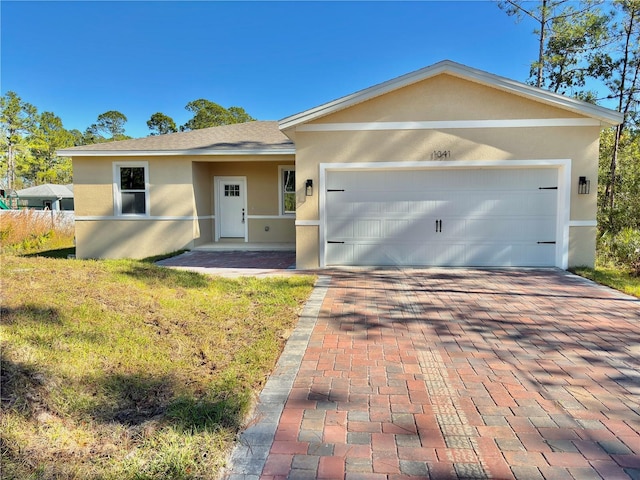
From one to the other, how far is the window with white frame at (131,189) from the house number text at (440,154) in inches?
328

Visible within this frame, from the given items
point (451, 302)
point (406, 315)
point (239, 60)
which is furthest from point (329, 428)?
point (239, 60)

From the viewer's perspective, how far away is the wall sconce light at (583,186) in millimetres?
8273

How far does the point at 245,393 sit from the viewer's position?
3.04m

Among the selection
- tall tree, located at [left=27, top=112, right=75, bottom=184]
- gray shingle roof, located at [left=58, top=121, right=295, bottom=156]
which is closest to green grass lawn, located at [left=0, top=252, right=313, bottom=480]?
gray shingle roof, located at [left=58, top=121, right=295, bottom=156]

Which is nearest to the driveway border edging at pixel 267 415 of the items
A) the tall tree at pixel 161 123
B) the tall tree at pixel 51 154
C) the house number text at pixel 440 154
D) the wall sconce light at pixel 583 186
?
the house number text at pixel 440 154

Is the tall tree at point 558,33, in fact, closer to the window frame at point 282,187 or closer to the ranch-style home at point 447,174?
the ranch-style home at point 447,174

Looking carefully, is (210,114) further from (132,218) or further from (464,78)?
(464,78)

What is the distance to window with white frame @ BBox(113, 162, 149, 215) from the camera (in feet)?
38.3

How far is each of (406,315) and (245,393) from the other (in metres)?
2.85

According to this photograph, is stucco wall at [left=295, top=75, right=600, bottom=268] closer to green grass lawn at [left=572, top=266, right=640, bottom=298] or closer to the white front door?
green grass lawn at [left=572, top=266, right=640, bottom=298]

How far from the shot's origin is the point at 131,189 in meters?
11.8

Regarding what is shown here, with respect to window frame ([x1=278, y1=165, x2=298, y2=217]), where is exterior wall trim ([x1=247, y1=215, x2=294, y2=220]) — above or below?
below

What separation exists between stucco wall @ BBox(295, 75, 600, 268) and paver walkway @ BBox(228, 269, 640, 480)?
3839 millimetres

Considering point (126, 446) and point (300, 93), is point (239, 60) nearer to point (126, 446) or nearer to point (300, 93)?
point (300, 93)
